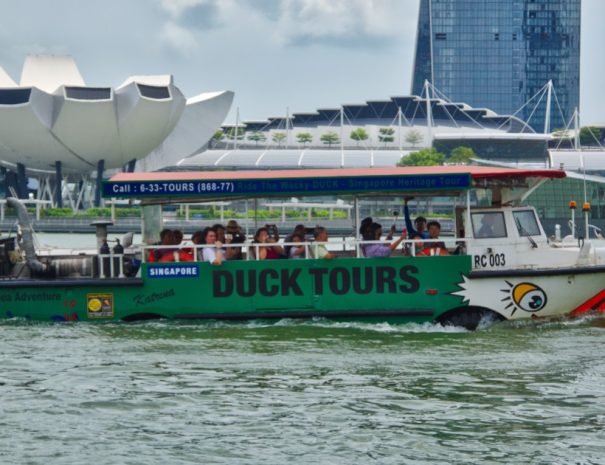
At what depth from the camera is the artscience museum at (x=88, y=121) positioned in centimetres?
10162

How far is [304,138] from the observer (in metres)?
154

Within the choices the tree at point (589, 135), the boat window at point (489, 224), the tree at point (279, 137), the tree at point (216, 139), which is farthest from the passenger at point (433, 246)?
the tree at point (589, 135)

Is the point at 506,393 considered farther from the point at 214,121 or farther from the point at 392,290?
the point at 214,121

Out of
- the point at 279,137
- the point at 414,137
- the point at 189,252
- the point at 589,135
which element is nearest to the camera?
the point at 189,252

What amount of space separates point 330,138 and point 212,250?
134 meters

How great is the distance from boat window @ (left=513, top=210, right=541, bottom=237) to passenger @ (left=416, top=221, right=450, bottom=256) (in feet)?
3.71

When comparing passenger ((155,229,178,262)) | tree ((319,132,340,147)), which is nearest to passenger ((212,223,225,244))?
passenger ((155,229,178,262))

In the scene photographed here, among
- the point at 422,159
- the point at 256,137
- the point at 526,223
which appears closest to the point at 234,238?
the point at 526,223

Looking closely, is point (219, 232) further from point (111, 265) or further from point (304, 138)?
point (304, 138)

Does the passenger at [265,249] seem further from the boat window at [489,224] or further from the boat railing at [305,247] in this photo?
the boat window at [489,224]

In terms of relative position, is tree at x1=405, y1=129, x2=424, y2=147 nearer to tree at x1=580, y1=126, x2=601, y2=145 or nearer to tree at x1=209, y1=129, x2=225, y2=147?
tree at x1=580, y1=126, x2=601, y2=145

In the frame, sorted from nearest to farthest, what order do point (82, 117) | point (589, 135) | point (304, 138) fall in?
point (82, 117) → point (304, 138) → point (589, 135)

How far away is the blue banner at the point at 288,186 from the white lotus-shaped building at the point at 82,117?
83.8 metres

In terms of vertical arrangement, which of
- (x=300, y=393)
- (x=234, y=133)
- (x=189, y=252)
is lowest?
(x=300, y=393)
